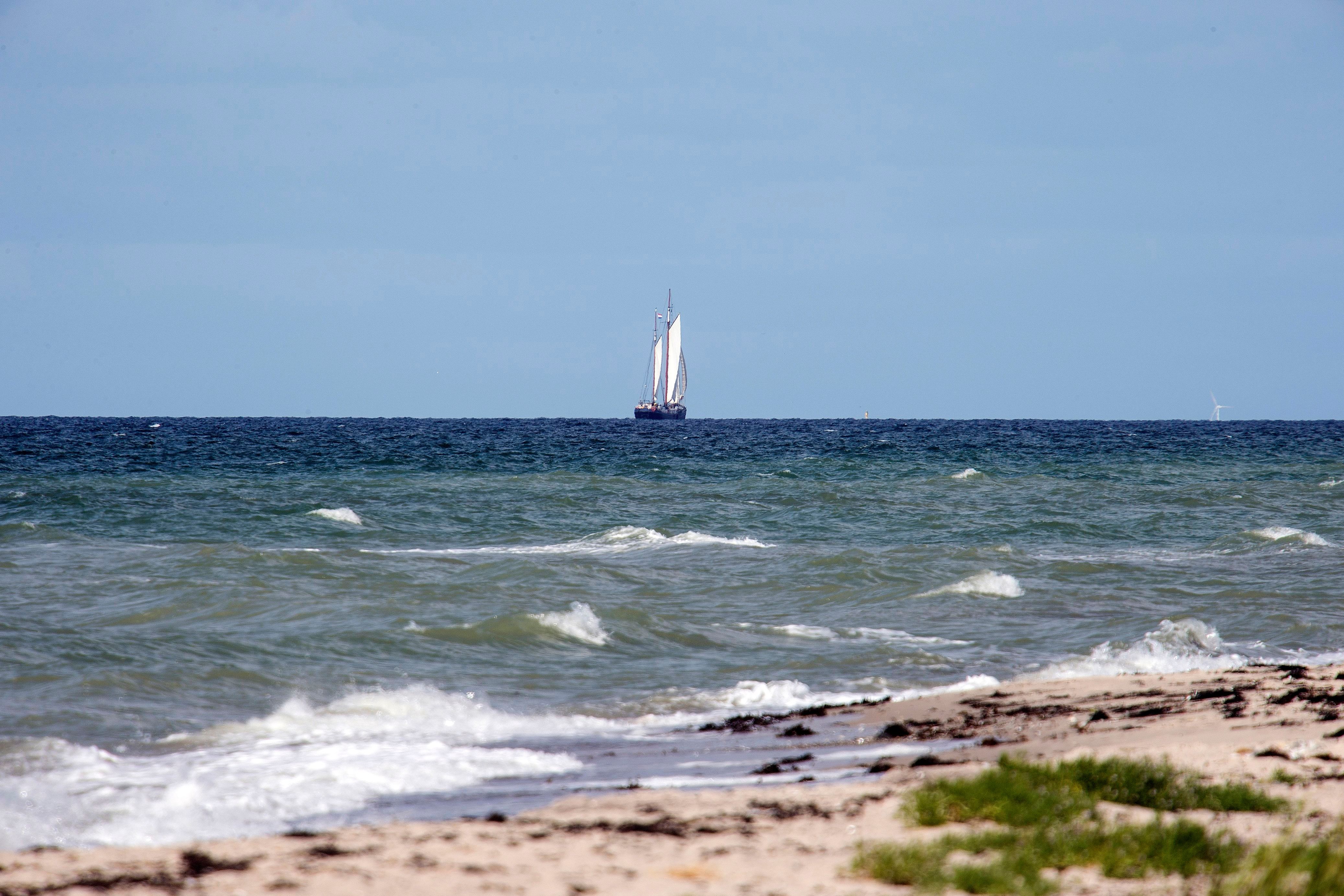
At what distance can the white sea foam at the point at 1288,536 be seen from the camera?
1001 inches

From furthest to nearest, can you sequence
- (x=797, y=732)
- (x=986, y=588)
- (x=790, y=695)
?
(x=986, y=588), (x=790, y=695), (x=797, y=732)

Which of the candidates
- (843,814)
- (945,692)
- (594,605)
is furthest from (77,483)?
(843,814)

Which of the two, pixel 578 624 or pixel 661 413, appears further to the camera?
pixel 661 413

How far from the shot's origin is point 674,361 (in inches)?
5640

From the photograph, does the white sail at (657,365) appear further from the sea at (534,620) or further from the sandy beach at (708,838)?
the sandy beach at (708,838)

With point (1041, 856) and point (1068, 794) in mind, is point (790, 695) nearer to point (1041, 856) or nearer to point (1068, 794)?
point (1068, 794)

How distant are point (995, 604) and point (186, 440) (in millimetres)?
60543

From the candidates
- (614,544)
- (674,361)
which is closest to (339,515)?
(614,544)

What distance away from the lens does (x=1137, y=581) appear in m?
19.8

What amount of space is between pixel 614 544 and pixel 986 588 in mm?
9725

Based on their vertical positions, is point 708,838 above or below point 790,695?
above

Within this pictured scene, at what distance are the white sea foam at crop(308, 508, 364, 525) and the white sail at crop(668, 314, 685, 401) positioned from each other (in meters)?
114

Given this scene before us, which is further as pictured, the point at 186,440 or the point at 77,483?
the point at 186,440

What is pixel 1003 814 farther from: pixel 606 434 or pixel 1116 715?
pixel 606 434
